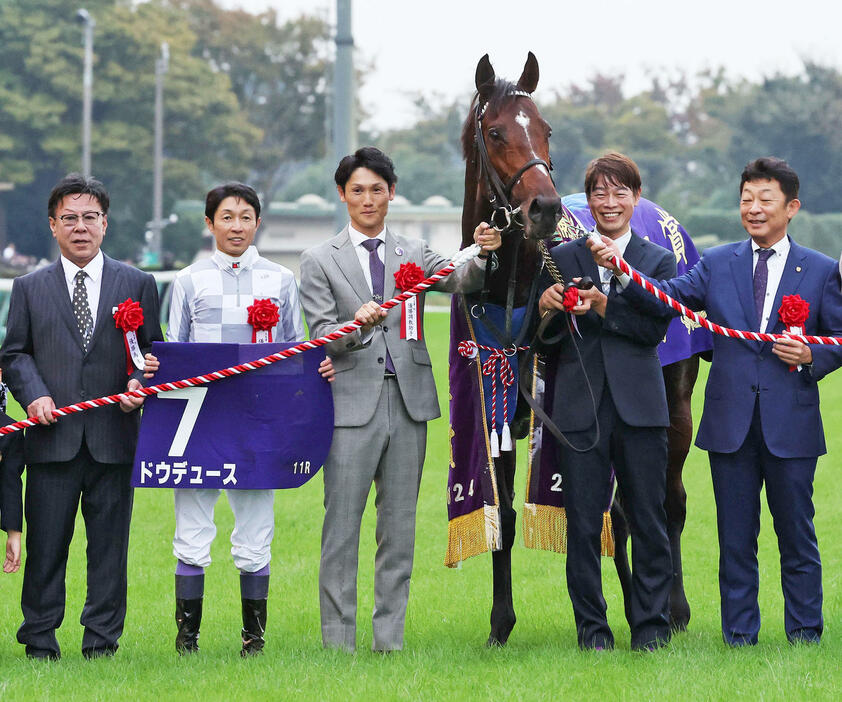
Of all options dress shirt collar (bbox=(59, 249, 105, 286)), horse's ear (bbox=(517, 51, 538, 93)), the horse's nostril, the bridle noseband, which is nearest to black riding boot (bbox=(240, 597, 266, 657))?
dress shirt collar (bbox=(59, 249, 105, 286))

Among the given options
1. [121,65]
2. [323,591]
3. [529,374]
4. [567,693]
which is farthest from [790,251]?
[121,65]

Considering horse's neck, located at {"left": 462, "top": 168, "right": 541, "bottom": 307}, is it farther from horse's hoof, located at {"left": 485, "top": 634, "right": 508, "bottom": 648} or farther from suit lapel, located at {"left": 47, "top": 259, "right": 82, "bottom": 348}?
suit lapel, located at {"left": 47, "top": 259, "right": 82, "bottom": 348}

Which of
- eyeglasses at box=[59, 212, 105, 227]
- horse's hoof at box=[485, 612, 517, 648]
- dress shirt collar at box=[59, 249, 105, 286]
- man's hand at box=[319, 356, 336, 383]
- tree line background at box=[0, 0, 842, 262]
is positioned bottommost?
horse's hoof at box=[485, 612, 517, 648]

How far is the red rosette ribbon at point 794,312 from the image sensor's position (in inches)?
198

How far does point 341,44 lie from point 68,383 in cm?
475

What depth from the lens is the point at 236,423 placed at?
5.28 m

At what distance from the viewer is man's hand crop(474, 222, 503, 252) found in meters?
5.11

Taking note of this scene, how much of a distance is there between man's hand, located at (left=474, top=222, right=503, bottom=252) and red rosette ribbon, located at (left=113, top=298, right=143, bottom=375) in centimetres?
144

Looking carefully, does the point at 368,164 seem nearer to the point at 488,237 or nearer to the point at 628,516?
the point at 488,237

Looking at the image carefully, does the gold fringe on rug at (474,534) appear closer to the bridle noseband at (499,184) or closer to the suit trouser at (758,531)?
the suit trouser at (758,531)

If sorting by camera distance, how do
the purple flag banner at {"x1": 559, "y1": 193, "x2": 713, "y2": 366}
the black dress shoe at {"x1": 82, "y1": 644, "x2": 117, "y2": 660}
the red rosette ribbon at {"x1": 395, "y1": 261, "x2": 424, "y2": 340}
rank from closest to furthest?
the red rosette ribbon at {"x1": 395, "y1": 261, "x2": 424, "y2": 340}
the black dress shoe at {"x1": 82, "y1": 644, "x2": 117, "y2": 660}
the purple flag banner at {"x1": 559, "y1": 193, "x2": 713, "y2": 366}

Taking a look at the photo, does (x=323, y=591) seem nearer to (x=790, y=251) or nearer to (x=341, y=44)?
(x=790, y=251)

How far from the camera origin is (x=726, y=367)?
5.25 metres

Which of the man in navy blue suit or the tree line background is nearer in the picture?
the man in navy blue suit
